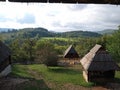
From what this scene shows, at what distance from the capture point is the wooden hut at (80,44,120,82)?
27.8 m

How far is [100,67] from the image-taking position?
27.7 m

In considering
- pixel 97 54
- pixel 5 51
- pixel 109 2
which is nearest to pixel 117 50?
pixel 97 54

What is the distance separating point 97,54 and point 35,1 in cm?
2307

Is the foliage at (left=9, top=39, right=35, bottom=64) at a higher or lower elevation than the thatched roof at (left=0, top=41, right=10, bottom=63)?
lower

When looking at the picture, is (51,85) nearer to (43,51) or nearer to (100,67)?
(100,67)

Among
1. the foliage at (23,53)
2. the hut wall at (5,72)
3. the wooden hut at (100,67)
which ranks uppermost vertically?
the wooden hut at (100,67)

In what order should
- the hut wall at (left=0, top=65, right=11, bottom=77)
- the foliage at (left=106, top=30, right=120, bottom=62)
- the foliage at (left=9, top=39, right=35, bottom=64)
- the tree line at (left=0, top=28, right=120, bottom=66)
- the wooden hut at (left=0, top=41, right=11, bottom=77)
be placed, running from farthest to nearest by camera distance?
1. the foliage at (left=9, top=39, right=35, bottom=64)
2. the foliage at (left=106, top=30, right=120, bottom=62)
3. the tree line at (left=0, top=28, right=120, bottom=66)
4. the hut wall at (left=0, top=65, right=11, bottom=77)
5. the wooden hut at (left=0, top=41, right=11, bottom=77)

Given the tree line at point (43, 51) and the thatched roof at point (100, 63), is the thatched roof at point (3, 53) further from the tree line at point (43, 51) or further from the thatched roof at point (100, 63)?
the thatched roof at point (100, 63)

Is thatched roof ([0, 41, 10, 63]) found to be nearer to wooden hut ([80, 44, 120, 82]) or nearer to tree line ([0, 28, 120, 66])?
tree line ([0, 28, 120, 66])

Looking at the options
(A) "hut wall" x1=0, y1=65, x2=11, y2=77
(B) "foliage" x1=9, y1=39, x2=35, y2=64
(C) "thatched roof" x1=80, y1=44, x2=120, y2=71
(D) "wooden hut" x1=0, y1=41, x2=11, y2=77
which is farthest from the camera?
(B) "foliage" x1=9, y1=39, x2=35, y2=64

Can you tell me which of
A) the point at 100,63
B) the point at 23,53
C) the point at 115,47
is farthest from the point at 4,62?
the point at 23,53

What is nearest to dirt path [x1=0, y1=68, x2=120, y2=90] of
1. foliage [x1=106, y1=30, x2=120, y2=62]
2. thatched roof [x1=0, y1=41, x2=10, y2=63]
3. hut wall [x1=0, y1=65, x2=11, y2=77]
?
hut wall [x1=0, y1=65, x2=11, y2=77]

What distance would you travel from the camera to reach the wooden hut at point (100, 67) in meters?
27.8

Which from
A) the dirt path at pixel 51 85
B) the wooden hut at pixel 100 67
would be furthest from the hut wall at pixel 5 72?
the wooden hut at pixel 100 67
